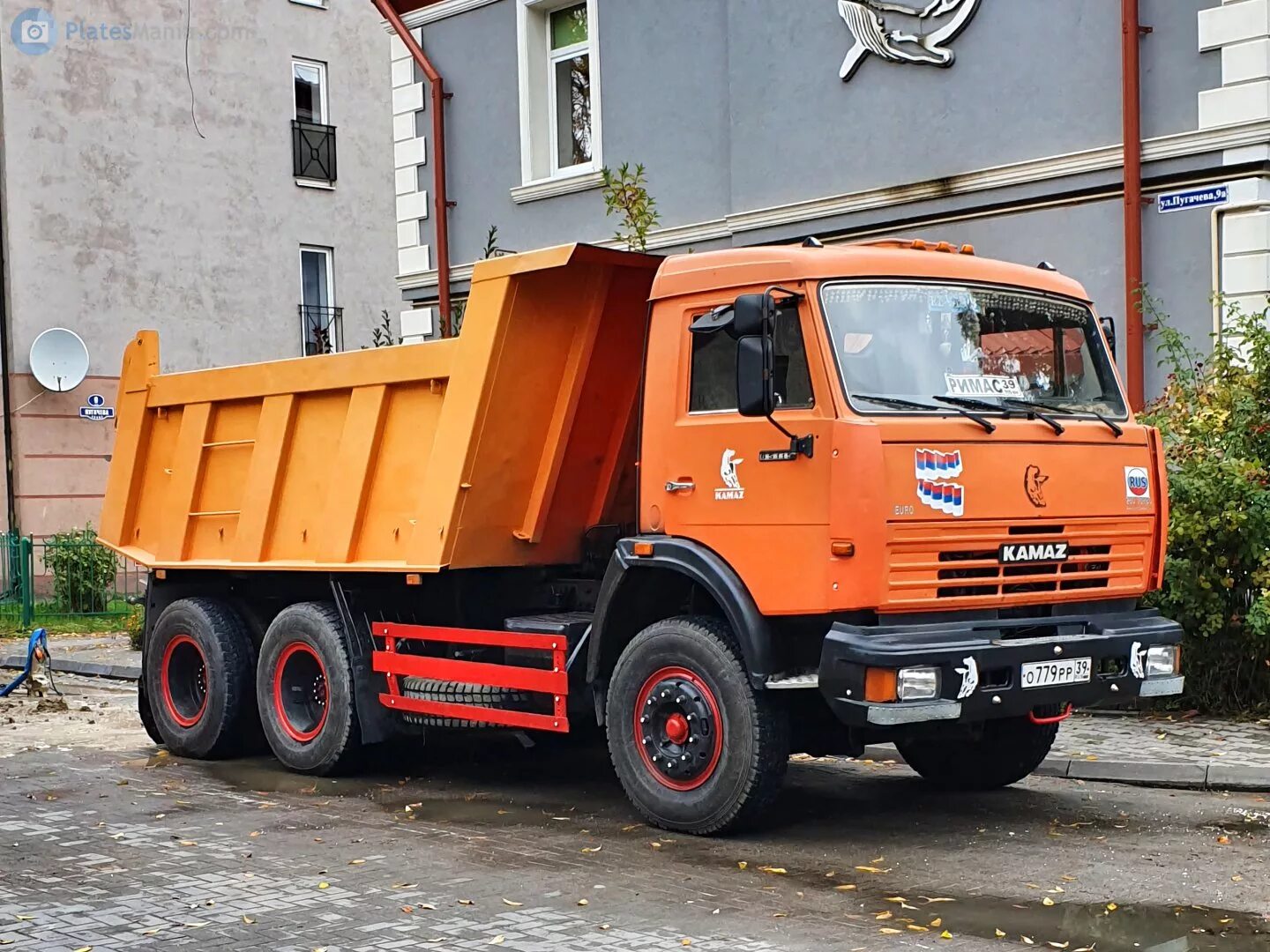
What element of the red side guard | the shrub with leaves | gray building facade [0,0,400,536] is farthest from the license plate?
gray building facade [0,0,400,536]

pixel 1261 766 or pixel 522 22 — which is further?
pixel 522 22

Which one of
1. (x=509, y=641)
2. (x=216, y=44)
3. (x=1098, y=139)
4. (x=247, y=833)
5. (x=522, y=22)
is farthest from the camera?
(x=216, y=44)

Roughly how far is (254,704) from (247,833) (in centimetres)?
286

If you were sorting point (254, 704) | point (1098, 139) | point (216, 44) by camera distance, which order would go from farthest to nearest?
point (216, 44), point (1098, 139), point (254, 704)

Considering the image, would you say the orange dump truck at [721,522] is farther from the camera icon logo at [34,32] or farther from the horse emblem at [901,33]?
the camera icon logo at [34,32]

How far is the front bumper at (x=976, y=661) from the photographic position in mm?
7156

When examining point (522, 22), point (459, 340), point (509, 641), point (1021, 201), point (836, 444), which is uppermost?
point (522, 22)

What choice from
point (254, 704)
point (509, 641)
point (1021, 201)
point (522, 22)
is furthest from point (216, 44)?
point (509, 641)

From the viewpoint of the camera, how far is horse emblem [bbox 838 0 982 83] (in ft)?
48.0

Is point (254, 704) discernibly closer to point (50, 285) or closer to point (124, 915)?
point (124, 915)

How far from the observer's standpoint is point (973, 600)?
753cm

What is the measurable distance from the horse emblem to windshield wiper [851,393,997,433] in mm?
7911

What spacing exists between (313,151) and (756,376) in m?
25.0

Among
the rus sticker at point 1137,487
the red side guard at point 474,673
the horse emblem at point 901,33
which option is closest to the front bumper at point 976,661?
the rus sticker at point 1137,487
